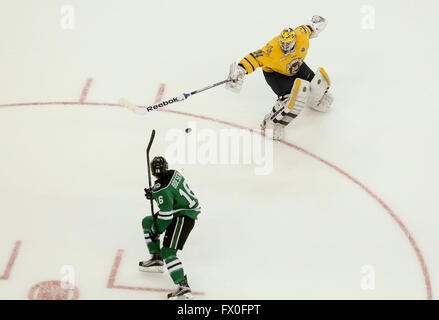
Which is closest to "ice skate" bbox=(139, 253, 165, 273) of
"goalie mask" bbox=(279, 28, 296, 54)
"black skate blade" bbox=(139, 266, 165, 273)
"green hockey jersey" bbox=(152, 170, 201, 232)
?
"black skate blade" bbox=(139, 266, 165, 273)

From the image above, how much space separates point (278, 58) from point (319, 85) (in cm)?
51

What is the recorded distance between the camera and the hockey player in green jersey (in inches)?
290

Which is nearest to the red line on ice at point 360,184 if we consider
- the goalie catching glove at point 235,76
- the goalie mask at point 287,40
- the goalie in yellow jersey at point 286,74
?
the goalie in yellow jersey at point 286,74

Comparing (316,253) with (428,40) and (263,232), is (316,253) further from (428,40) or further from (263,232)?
(428,40)

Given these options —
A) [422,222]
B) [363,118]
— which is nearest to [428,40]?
[363,118]

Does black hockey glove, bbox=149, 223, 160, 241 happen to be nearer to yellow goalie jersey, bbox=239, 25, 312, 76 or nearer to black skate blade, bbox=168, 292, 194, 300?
black skate blade, bbox=168, 292, 194, 300

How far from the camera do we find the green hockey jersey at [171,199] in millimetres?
7355

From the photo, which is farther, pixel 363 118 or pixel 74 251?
pixel 363 118

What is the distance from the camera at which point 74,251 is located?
7.86 meters

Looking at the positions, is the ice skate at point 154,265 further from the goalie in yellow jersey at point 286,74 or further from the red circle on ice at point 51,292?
the goalie in yellow jersey at point 286,74

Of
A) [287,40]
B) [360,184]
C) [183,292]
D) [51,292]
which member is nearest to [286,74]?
[287,40]
